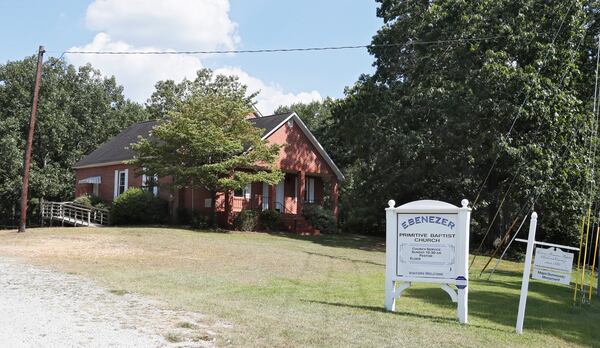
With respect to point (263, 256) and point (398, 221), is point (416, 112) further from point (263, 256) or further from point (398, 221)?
point (398, 221)

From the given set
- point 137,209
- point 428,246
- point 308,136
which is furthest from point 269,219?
point 428,246

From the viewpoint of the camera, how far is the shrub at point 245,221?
92.3 ft

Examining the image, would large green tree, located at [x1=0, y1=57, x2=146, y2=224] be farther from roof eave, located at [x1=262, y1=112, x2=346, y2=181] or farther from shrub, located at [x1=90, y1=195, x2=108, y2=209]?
roof eave, located at [x1=262, y1=112, x2=346, y2=181]

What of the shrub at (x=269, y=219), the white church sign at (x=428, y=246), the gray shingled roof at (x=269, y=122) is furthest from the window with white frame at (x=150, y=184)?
the white church sign at (x=428, y=246)

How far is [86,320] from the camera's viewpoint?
7363 mm

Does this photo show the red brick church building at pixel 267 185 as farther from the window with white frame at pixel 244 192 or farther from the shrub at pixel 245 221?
the shrub at pixel 245 221

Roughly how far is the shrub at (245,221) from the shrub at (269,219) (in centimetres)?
92

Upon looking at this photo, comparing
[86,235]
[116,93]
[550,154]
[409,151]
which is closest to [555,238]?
[550,154]

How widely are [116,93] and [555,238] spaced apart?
131 ft

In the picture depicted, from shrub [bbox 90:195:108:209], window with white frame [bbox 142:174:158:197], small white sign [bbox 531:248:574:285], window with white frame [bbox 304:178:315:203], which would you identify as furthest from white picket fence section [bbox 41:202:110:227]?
small white sign [bbox 531:248:574:285]

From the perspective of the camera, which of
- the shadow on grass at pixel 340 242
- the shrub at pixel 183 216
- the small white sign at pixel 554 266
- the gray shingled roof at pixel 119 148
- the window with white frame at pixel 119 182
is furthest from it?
the gray shingled roof at pixel 119 148

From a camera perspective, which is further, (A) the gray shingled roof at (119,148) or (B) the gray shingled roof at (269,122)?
(A) the gray shingled roof at (119,148)

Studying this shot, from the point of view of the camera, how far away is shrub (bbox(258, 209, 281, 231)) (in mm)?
29609

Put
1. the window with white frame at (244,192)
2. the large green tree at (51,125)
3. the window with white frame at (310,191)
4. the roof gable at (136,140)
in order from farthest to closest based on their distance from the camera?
the large green tree at (51,125) < the window with white frame at (310,191) < the roof gable at (136,140) < the window with white frame at (244,192)
